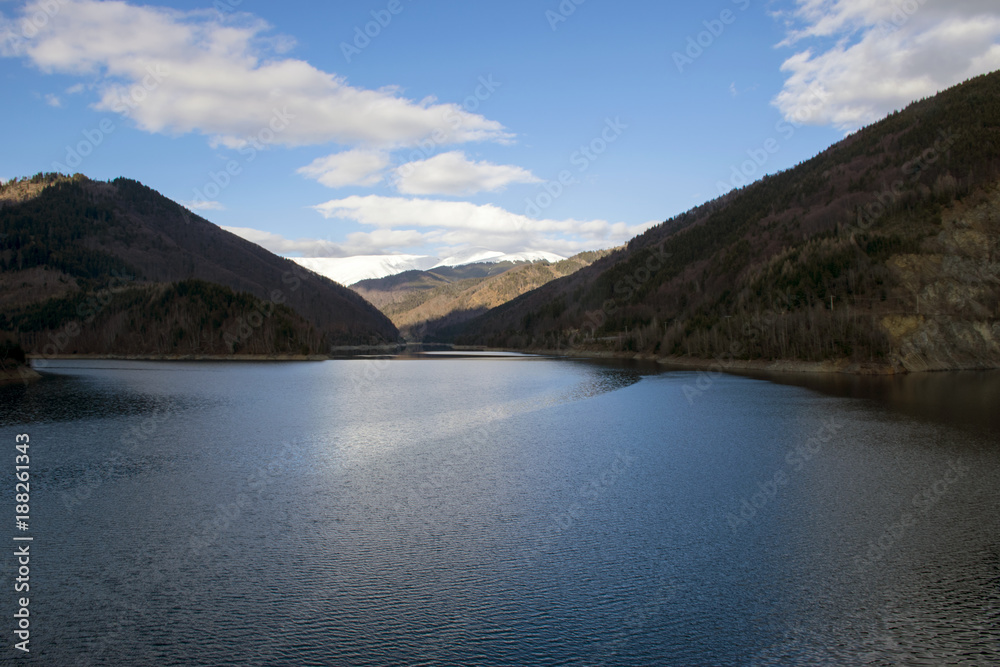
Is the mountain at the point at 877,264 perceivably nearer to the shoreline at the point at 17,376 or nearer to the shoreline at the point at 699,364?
the shoreline at the point at 699,364

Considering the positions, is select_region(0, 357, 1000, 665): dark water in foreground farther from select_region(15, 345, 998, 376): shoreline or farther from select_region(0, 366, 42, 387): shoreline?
select_region(15, 345, 998, 376): shoreline

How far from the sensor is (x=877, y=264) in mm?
92188

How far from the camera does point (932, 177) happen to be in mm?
109188

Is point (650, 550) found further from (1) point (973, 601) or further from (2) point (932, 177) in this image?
(2) point (932, 177)

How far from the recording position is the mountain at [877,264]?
81688 millimetres

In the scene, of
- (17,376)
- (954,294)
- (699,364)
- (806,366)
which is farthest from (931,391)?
(17,376)

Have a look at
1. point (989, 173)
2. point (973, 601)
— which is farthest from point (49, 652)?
point (989, 173)

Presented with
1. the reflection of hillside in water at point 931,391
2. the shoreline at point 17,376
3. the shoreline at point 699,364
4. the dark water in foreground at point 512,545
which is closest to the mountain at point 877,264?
the shoreline at point 699,364

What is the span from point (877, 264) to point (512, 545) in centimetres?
9462

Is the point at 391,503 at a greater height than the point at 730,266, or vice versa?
the point at 730,266

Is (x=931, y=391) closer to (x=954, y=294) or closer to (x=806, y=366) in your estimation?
(x=806, y=366)

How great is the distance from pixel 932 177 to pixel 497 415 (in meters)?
105

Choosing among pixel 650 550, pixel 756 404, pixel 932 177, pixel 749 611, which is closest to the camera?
pixel 749 611

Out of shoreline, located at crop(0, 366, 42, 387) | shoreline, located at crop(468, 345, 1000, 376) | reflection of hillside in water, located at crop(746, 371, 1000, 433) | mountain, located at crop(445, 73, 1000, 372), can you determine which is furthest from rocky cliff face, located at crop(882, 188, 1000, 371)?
shoreline, located at crop(0, 366, 42, 387)
